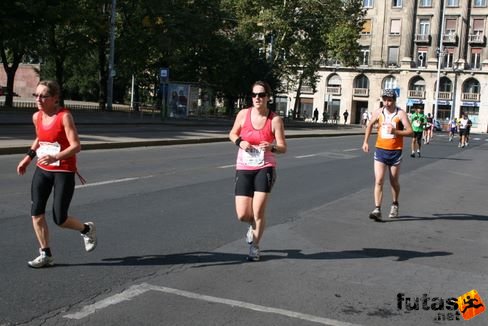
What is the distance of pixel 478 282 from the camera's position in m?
5.94

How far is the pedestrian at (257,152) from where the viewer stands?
6.00m

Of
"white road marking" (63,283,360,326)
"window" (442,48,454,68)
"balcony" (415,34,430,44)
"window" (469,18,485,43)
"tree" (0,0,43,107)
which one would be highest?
"window" (469,18,485,43)

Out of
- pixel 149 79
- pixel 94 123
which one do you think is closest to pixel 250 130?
pixel 94 123

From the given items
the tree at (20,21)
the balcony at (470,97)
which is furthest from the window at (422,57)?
the tree at (20,21)

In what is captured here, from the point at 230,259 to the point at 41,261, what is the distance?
179 centimetres

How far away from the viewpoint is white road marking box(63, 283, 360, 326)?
453 cm

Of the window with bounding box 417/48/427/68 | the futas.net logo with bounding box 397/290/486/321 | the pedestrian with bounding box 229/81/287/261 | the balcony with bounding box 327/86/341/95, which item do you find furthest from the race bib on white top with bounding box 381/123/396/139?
the balcony with bounding box 327/86/341/95

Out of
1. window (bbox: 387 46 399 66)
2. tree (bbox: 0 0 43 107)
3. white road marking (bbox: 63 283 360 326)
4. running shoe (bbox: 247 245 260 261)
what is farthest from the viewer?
window (bbox: 387 46 399 66)

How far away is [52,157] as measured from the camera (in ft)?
17.8

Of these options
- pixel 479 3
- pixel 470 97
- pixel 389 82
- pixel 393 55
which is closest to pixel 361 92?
pixel 389 82

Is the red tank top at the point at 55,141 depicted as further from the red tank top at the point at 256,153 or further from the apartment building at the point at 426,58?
the apartment building at the point at 426,58

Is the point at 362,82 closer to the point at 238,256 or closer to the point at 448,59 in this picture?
the point at 448,59

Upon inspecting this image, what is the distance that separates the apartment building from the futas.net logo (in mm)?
71247

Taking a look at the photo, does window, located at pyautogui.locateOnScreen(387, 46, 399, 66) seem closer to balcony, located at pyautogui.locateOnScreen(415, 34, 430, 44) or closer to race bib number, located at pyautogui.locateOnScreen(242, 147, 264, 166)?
balcony, located at pyautogui.locateOnScreen(415, 34, 430, 44)
